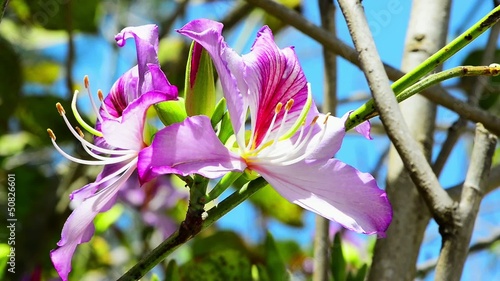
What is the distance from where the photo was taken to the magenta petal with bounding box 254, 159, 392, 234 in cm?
53

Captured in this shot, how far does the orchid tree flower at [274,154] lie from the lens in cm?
51

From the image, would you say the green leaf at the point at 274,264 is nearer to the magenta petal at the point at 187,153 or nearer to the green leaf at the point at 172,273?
the green leaf at the point at 172,273

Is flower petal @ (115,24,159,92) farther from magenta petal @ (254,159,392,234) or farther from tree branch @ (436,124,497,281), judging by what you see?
tree branch @ (436,124,497,281)

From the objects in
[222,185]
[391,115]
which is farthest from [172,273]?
[391,115]

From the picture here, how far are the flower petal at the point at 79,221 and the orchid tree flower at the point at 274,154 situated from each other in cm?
7

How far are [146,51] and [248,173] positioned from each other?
117mm

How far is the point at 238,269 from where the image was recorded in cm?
86

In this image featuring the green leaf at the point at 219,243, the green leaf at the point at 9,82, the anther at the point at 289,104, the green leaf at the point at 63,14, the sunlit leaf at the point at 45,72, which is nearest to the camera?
the anther at the point at 289,104

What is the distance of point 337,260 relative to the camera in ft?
2.75

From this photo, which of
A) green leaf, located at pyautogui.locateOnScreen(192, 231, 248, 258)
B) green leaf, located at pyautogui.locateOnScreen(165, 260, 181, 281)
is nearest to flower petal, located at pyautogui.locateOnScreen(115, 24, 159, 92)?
green leaf, located at pyautogui.locateOnScreen(165, 260, 181, 281)

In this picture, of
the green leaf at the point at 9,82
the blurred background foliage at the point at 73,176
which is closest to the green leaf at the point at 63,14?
the blurred background foliage at the point at 73,176

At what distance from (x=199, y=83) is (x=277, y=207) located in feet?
3.60

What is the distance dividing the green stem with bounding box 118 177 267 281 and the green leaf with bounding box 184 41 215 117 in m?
0.08

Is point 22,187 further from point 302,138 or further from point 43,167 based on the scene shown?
point 302,138
